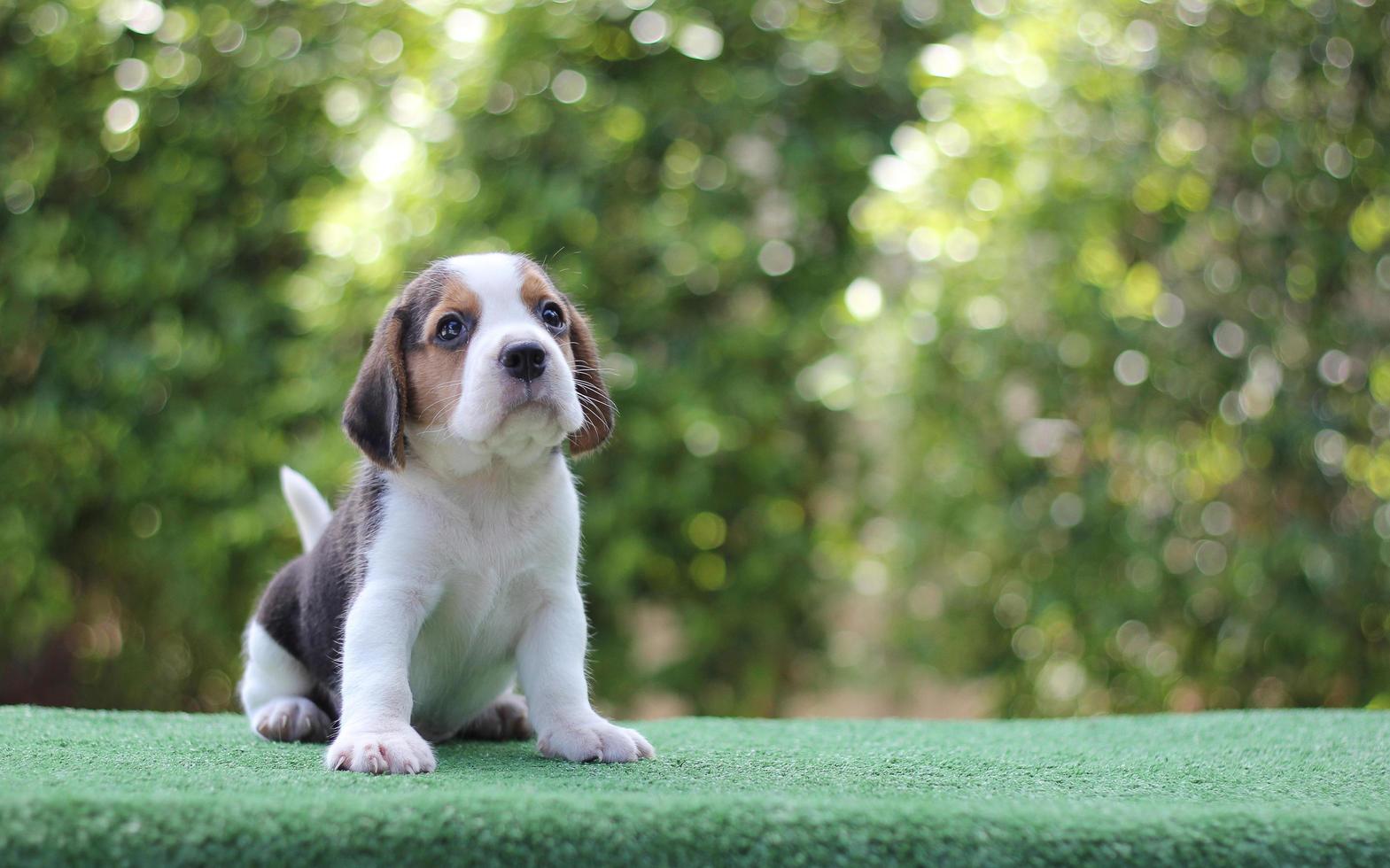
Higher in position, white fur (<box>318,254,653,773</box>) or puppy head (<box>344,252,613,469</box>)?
puppy head (<box>344,252,613,469</box>)

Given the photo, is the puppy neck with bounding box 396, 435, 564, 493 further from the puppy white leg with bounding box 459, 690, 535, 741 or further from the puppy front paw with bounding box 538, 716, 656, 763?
the puppy white leg with bounding box 459, 690, 535, 741

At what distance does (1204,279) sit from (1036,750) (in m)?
2.45

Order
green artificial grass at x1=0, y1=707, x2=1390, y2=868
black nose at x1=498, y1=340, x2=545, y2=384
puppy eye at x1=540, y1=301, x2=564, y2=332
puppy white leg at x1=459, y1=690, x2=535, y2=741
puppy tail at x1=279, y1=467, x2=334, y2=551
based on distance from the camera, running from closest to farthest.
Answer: green artificial grass at x1=0, y1=707, x2=1390, y2=868, black nose at x1=498, y1=340, x2=545, y2=384, puppy eye at x1=540, y1=301, x2=564, y2=332, puppy white leg at x1=459, y1=690, x2=535, y2=741, puppy tail at x1=279, y1=467, x2=334, y2=551

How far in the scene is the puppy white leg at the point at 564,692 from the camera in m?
2.58

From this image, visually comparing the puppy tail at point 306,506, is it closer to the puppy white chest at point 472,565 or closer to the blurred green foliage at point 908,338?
the puppy white chest at point 472,565

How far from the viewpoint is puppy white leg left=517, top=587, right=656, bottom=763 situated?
8.48 feet

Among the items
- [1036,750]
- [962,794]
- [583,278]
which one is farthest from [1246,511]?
[962,794]

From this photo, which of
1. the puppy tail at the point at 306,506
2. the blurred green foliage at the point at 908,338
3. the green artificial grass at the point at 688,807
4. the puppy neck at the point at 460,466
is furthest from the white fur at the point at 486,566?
the blurred green foliage at the point at 908,338

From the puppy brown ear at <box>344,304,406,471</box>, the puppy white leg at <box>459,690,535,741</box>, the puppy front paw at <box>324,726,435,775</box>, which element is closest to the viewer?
the puppy front paw at <box>324,726,435,775</box>

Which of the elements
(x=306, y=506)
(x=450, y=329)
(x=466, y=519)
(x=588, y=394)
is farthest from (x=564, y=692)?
(x=306, y=506)

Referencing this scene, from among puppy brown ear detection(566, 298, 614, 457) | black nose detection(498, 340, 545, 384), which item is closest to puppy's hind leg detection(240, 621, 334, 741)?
puppy brown ear detection(566, 298, 614, 457)

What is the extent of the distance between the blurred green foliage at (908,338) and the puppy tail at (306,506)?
1141 mm

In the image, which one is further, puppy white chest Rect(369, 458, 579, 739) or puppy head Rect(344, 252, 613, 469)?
puppy white chest Rect(369, 458, 579, 739)

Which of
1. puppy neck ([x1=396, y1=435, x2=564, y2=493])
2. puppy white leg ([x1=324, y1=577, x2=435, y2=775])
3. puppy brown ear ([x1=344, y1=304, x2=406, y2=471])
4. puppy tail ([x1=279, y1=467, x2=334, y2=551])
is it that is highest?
puppy brown ear ([x1=344, y1=304, x2=406, y2=471])
